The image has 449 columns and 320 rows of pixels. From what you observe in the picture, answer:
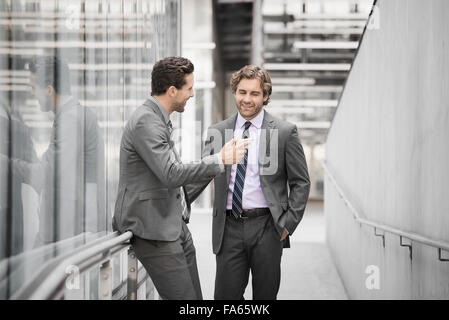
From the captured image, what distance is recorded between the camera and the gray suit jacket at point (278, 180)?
2.69 metres

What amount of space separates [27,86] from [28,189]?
36 centimetres

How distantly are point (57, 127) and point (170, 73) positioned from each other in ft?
1.64

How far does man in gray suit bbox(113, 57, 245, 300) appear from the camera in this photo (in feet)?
6.81

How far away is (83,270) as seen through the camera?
173cm

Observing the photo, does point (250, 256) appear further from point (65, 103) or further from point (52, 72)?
point (52, 72)

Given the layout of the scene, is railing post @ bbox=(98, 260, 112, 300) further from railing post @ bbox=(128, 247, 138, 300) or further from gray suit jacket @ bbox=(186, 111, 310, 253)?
gray suit jacket @ bbox=(186, 111, 310, 253)

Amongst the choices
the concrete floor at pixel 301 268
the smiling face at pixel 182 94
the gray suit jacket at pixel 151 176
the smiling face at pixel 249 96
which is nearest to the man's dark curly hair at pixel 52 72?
the gray suit jacket at pixel 151 176

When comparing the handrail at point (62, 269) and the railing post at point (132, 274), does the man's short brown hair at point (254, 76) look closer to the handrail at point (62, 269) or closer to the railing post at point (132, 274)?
the railing post at point (132, 274)

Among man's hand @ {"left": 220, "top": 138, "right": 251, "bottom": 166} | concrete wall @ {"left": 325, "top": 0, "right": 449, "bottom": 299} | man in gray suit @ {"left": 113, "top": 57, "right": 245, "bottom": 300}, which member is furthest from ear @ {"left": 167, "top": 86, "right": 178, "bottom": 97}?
concrete wall @ {"left": 325, "top": 0, "right": 449, "bottom": 299}

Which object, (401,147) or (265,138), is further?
(401,147)

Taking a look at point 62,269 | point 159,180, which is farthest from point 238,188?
point 62,269

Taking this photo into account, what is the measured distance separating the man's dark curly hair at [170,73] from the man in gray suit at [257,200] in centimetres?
56

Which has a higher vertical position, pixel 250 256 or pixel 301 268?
pixel 250 256
